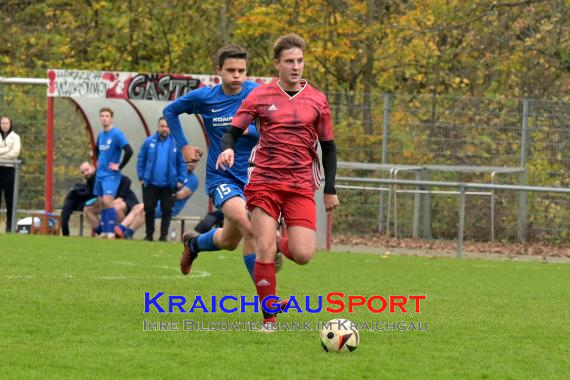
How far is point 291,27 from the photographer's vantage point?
26000mm

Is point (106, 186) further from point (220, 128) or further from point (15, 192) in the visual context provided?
point (220, 128)

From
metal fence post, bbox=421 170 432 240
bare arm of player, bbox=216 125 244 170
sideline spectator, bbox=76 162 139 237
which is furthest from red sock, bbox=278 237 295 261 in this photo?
metal fence post, bbox=421 170 432 240

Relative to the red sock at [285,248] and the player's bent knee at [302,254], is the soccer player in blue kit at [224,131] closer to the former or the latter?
the red sock at [285,248]

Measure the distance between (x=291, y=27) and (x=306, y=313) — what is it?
16.8 meters

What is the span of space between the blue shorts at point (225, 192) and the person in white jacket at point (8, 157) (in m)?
11.6

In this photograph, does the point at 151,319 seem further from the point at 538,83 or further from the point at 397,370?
the point at 538,83

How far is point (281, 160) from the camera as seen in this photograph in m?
8.65

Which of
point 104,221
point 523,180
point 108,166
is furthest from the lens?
point 523,180

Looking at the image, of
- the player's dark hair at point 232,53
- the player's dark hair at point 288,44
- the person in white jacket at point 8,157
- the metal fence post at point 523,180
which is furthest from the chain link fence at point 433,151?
the player's dark hair at point 288,44

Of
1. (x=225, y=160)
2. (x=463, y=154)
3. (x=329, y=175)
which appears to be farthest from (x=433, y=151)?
(x=225, y=160)

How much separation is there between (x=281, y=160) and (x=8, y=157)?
1285cm

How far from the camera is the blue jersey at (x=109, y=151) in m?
19.8

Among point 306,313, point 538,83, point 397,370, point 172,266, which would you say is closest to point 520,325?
point 306,313

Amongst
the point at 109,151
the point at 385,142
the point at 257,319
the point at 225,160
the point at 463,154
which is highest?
the point at 385,142
